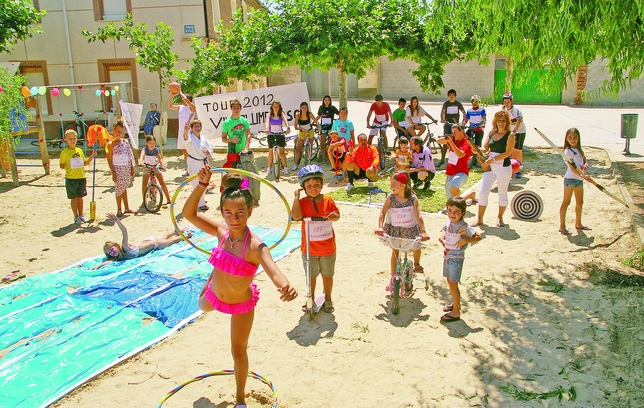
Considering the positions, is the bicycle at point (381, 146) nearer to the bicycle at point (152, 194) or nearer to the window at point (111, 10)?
the bicycle at point (152, 194)

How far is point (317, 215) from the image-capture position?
19.4 feet

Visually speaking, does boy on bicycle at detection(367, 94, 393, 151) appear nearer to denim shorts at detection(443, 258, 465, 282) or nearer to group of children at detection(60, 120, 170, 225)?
group of children at detection(60, 120, 170, 225)

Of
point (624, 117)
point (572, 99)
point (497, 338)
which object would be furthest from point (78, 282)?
point (572, 99)

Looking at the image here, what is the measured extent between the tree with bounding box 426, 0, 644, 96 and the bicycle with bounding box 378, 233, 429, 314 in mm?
2656

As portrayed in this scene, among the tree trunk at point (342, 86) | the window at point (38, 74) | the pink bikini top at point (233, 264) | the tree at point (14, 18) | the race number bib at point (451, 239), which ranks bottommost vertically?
the race number bib at point (451, 239)

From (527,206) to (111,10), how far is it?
1781 centimetres

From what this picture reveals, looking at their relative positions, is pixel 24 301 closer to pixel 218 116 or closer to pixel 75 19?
pixel 218 116

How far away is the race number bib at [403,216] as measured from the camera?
626 centimetres

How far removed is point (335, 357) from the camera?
209 inches

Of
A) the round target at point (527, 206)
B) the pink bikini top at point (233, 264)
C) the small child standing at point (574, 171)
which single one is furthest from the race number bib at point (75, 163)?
the small child standing at point (574, 171)

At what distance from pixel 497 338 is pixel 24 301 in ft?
17.9

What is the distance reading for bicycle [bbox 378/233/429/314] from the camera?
5844 millimetres

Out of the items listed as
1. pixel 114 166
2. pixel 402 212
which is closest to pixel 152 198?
pixel 114 166

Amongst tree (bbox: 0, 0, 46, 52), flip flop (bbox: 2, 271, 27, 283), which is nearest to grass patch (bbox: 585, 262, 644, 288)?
flip flop (bbox: 2, 271, 27, 283)
